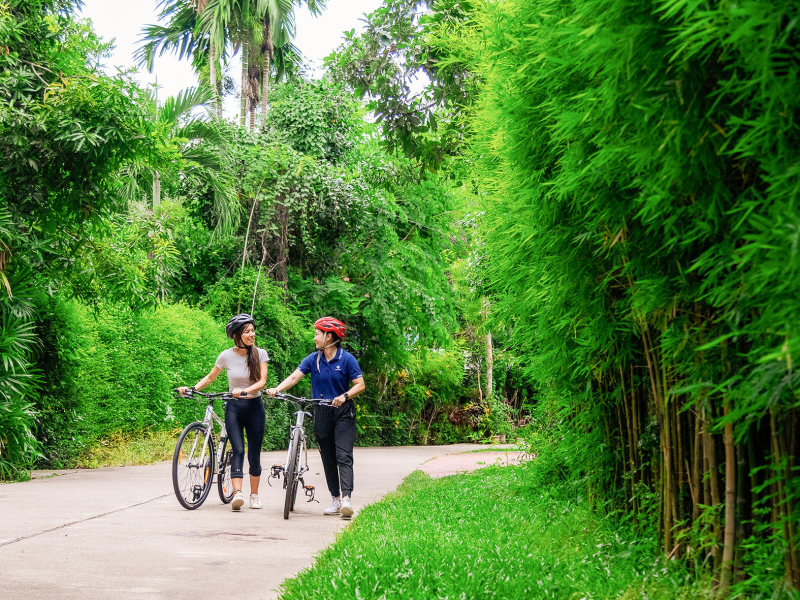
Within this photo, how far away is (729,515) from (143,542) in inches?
193

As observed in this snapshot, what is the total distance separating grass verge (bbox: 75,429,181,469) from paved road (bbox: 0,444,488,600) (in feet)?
9.88

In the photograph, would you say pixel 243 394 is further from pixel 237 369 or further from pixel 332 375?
pixel 332 375

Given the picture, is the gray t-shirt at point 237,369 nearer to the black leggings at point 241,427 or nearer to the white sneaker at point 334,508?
the black leggings at point 241,427

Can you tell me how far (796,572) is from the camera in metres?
3.36

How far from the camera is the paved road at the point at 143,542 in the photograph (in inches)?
216

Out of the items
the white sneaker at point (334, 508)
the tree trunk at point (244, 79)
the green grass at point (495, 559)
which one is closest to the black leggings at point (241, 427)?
the white sneaker at point (334, 508)

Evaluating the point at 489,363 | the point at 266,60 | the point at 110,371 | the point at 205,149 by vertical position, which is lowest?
the point at 110,371

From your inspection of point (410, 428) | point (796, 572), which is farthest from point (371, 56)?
point (410, 428)

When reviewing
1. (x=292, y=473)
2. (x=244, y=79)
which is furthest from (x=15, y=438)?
(x=244, y=79)

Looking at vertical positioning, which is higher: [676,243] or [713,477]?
[676,243]

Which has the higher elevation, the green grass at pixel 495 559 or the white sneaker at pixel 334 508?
the green grass at pixel 495 559

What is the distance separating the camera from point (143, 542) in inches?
279

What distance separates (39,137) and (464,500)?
7157mm

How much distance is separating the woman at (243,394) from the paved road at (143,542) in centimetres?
46
